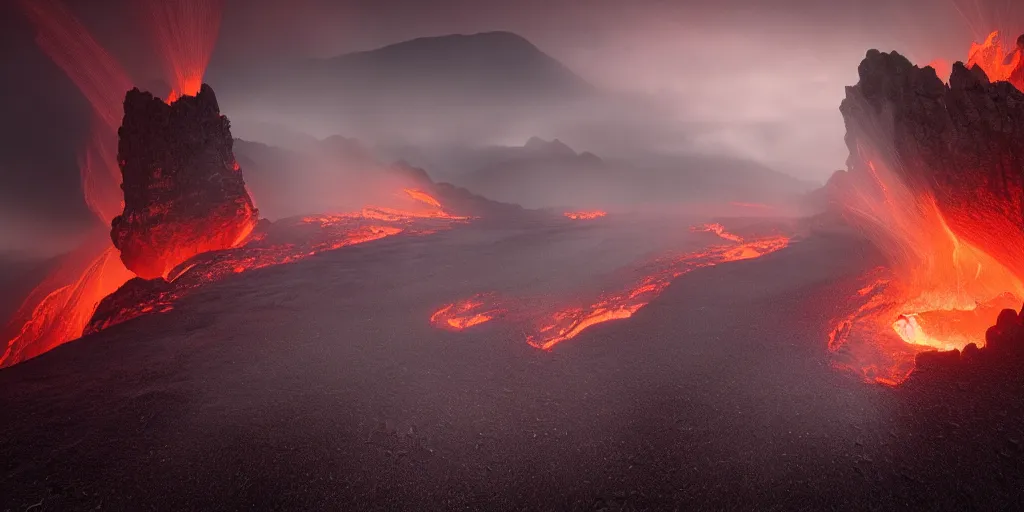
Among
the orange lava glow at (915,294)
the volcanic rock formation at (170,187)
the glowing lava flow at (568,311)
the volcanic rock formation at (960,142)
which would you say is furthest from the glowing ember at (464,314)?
the volcanic rock formation at (170,187)

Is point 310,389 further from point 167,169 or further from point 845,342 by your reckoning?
point 167,169

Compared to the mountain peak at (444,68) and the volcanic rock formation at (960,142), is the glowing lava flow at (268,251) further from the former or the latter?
the mountain peak at (444,68)

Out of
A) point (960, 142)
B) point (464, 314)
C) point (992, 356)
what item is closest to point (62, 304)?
point (464, 314)

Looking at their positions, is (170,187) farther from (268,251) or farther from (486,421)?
(486,421)

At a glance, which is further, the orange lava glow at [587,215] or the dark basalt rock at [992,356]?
the orange lava glow at [587,215]

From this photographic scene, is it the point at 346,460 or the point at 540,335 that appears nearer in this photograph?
the point at 346,460

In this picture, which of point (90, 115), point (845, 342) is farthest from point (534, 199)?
point (845, 342)
